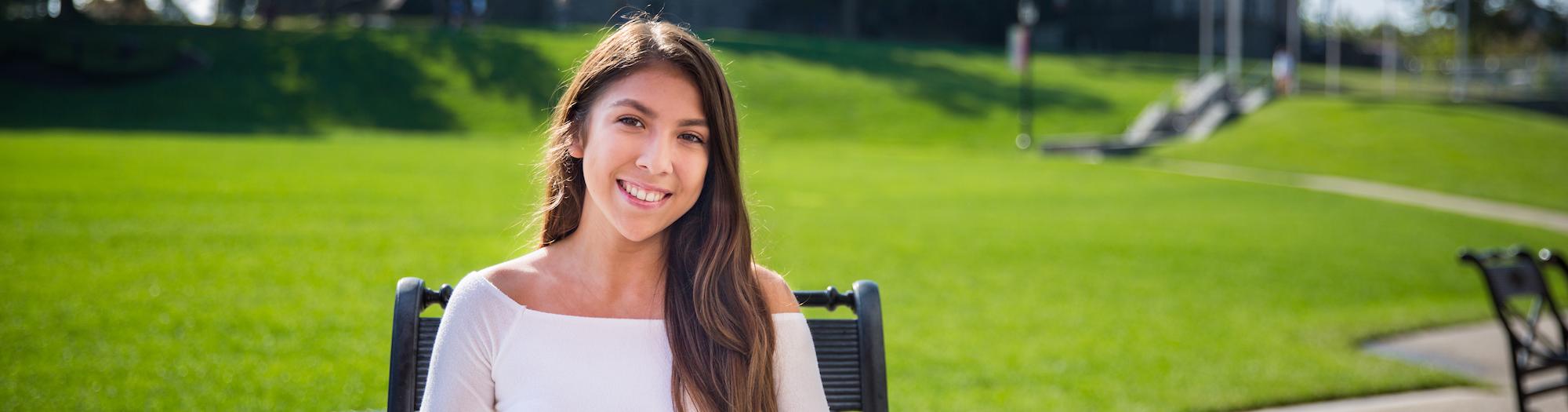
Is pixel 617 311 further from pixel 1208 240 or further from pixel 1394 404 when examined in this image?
pixel 1208 240

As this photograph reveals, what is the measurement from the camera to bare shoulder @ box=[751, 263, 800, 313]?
7.91ft

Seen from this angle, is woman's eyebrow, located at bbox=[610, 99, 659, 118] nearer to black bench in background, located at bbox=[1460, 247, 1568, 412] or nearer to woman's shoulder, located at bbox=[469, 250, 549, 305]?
woman's shoulder, located at bbox=[469, 250, 549, 305]

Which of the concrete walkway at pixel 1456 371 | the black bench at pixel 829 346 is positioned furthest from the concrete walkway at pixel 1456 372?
the black bench at pixel 829 346

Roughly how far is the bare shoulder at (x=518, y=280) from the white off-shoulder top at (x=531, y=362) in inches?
1.4

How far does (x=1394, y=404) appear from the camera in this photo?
630cm

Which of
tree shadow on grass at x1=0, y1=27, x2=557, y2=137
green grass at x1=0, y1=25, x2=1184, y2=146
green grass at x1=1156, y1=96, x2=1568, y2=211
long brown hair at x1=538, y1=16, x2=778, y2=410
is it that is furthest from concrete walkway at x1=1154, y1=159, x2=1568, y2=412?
tree shadow on grass at x1=0, y1=27, x2=557, y2=137

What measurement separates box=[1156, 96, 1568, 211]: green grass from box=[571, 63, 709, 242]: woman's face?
23.4 m

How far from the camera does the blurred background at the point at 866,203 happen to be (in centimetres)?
690

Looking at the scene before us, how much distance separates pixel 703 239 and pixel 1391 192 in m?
23.7

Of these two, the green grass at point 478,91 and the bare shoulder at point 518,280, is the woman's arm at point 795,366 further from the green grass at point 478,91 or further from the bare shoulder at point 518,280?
the green grass at point 478,91

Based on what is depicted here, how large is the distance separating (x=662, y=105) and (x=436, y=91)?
1514 inches

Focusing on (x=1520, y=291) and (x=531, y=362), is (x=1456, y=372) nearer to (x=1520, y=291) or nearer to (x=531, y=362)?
(x=1520, y=291)

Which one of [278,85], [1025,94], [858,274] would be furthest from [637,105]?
[1025,94]

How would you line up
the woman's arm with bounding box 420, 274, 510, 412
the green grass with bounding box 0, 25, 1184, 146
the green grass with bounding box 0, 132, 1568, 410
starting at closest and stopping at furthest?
the woman's arm with bounding box 420, 274, 510, 412, the green grass with bounding box 0, 132, 1568, 410, the green grass with bounding box 0, 25, 1184, 146
